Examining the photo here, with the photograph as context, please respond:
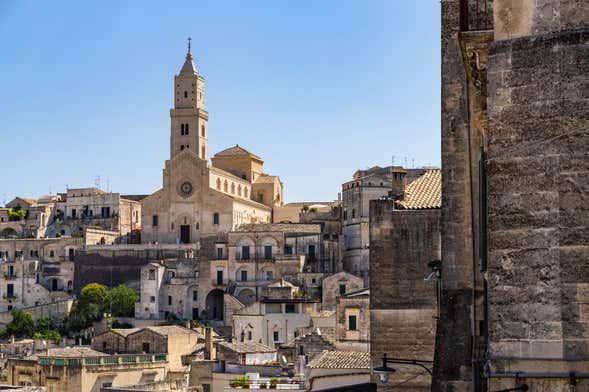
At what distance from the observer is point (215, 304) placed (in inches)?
3214

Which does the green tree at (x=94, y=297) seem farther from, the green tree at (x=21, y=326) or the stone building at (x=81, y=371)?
the stone building at (x=81, y=371)

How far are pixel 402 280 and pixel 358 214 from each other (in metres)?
64.3

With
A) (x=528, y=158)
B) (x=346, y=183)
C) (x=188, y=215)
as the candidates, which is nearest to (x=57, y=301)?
(x=188, y=215)

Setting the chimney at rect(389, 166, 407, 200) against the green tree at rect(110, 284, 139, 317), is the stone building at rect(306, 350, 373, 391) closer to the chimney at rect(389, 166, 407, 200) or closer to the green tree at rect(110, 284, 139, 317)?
the chimney at rect(389, 166, 407, 200)

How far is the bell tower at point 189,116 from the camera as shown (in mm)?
101938

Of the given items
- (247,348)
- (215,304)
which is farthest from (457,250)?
(215,304)

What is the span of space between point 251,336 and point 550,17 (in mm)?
54394

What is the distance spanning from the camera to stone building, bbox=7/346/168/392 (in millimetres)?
46469

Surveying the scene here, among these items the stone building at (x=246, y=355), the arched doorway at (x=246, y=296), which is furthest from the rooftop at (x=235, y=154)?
the stone building at (x=246, y=355)

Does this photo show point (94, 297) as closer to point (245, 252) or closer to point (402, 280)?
point (245, 252)

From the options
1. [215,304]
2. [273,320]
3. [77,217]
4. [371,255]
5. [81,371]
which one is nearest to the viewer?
[371,255]

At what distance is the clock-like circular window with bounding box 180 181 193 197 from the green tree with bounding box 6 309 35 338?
1664cm

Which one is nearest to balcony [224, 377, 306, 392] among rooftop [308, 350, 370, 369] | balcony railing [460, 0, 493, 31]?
rooftop [308, 350, 370, 369]

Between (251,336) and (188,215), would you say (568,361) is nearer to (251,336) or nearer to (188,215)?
(251,336)
